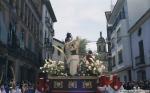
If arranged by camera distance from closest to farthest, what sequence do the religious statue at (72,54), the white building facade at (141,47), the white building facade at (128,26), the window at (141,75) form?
the religious statue at (72,54)
the white building facade at (141,47)
the window at (141,75)
the white building facade at (128,26)

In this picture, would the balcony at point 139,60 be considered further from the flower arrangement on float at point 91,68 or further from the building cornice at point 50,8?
the flower arrangement on float at point 91,68

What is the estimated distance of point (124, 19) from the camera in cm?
4009

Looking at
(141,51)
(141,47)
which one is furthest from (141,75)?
(141,47)

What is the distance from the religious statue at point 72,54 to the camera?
873cm

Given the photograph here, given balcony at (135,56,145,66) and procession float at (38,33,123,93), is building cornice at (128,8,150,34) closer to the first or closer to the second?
balcony at (135,56,145,66)

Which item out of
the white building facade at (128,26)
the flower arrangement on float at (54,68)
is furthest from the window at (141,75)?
the flower arrangement on float at (54,68)

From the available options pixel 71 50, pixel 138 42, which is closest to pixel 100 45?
pixel 138 42

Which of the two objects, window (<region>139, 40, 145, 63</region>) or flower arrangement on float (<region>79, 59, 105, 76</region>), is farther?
window (<region>139, 40, 145, 63</region>)

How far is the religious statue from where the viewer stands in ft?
28.7

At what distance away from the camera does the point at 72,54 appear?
8844 millimetres

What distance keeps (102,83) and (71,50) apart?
1.39 metres

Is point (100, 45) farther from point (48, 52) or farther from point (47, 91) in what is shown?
point (47, 91)

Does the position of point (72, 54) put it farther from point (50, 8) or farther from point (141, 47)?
point (50, 8)

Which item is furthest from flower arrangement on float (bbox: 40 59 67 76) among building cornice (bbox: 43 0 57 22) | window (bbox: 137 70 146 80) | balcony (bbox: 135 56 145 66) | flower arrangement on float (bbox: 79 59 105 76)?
building cornice (bbox: 43 0 57 22)
